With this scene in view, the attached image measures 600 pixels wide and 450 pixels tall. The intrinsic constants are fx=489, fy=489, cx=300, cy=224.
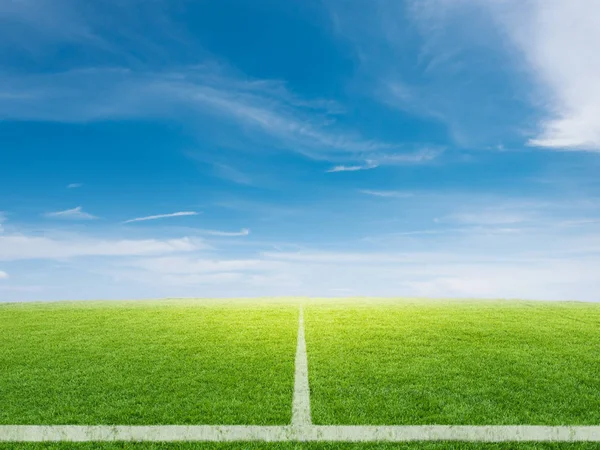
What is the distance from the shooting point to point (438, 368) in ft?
20.5

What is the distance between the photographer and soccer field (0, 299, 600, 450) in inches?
177

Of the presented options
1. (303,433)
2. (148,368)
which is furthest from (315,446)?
(148,368)

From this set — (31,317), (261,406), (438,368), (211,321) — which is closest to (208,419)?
(261,406)

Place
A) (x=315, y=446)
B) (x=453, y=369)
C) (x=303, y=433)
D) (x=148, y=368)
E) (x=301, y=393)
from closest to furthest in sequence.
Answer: (x=315, y=446) < (x=303, y=433) < (x=301, y=393) < (x=453, y=369) < (x=148, y=368)

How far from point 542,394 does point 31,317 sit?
9.85m

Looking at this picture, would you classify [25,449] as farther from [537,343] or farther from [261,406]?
[537,343]

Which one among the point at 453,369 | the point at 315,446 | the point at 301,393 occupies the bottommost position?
the point at 315,446

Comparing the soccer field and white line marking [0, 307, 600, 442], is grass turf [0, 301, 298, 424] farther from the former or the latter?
white line marking [0, 307, 600, 442]

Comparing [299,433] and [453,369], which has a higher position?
[453,369]

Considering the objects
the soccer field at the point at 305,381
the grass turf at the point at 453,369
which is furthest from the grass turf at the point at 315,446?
the grass turf at the point at 453,369

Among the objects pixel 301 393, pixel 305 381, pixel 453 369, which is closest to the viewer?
pixel 301 393

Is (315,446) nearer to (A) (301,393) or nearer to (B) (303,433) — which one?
(B) (303,433)

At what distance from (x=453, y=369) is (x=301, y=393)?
2109 mm

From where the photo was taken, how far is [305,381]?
5746 mm
